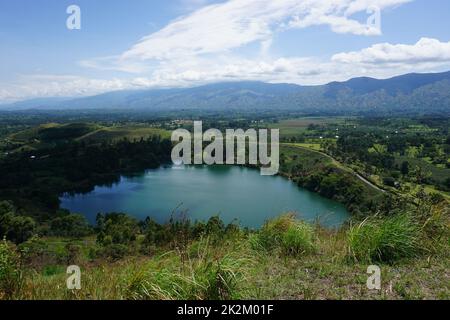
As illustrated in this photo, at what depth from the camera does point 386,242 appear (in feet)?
15.8

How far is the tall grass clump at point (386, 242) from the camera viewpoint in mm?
4754

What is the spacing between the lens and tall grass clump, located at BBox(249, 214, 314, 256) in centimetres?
525

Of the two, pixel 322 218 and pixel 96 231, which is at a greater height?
pixel 322 218

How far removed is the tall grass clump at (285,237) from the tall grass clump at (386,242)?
60 centimetres

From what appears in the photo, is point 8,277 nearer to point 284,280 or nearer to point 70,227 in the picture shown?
point 284,280

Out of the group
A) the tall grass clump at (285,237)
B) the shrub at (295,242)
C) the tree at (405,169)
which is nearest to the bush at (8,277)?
the tall grass clump at (285,237)

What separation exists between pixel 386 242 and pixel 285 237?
1280mm

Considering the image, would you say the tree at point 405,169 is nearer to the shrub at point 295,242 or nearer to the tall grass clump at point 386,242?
the tall grass clump at point 386,242

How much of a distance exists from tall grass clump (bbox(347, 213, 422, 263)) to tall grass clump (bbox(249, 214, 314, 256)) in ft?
1.97

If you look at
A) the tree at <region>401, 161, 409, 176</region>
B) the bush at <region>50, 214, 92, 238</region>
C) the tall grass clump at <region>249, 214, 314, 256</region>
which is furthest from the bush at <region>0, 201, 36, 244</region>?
the tree at <region>401, 161, 409, 176</region>
